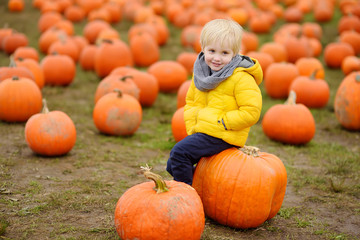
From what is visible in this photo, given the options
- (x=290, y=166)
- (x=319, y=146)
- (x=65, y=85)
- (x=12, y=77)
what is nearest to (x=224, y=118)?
(x=290, y=166)

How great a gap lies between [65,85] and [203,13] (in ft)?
23.0

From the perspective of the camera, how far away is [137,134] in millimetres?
6652

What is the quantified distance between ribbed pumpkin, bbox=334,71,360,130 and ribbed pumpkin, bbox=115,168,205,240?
4519mm

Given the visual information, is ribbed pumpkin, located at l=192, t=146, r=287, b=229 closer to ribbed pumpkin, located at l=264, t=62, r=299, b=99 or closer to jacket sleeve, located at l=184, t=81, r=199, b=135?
jacket sleeve, located at l=184, t=81, r=199, b=135

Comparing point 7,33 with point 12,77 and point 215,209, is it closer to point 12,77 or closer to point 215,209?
point 12,77

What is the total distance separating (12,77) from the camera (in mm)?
6473

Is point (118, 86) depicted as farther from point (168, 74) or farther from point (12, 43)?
point (12, 43)

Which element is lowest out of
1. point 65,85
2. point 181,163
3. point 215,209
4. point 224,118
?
point 65,85

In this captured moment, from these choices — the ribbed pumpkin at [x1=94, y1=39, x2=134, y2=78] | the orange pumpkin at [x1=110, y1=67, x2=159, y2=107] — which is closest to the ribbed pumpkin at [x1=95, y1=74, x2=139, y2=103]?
the orange pumpkin at [x1=110, y1=67, x2=159, y2=107]

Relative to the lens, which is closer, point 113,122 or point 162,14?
point 113,122

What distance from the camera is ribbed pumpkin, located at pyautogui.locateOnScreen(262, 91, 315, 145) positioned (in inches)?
244

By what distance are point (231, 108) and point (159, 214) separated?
3.96 ft

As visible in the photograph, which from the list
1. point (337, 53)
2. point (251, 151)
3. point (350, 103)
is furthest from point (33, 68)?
point (337, 53)

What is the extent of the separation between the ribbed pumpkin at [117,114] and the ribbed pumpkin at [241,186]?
2.67 metres
